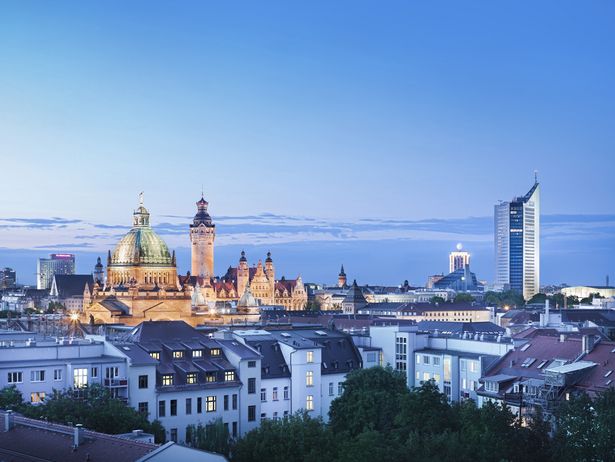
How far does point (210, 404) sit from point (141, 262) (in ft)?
352

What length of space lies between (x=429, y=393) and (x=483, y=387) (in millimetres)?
16336

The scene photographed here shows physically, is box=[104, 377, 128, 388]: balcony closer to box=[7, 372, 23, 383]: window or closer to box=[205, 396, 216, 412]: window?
box=[7, 372, 23, 383]: window

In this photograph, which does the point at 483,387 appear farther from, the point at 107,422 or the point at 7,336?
the point at 7,336

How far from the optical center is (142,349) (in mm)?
88812

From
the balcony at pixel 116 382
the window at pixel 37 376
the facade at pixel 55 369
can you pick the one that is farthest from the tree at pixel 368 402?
the window at pixel 37 376

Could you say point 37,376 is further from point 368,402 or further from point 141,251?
point 141,251

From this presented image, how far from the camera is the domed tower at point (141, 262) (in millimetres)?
192125

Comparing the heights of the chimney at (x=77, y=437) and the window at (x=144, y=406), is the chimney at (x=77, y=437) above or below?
above

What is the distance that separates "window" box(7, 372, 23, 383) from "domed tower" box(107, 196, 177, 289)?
108771 millimetres

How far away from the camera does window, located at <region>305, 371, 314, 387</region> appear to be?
98375 mm

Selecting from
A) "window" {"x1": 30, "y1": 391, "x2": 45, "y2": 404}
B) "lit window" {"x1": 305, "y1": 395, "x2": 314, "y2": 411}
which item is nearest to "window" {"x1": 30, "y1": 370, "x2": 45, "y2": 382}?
"window" {"x1": 30, "y1": 391, "x2": 45, "y2": 404}

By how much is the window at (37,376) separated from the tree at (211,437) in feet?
42.4

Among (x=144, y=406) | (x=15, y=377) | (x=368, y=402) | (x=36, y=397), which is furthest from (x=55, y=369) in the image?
(x=368, y=402)

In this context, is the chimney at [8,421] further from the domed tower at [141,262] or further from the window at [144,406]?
the domed tower at [141,262]
